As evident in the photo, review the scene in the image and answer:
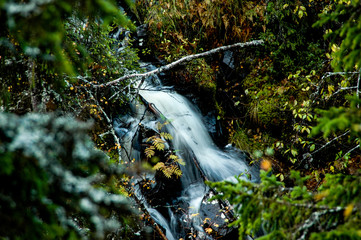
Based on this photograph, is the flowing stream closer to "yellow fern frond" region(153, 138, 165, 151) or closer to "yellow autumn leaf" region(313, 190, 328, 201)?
"yellow fern frond" region(153, 138, 165, 151)

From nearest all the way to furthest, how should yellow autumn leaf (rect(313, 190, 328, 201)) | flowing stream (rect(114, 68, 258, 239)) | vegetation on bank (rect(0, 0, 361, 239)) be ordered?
1. vegetation on bank (rect(0, 0, 361, 239))
2. yellow autumn leaf (rect(313, 190, 328, 201))
3. flowing stream (rect(114, 68, 258, 239))

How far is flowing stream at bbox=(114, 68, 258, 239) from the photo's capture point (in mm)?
4434

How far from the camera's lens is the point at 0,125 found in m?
0.98

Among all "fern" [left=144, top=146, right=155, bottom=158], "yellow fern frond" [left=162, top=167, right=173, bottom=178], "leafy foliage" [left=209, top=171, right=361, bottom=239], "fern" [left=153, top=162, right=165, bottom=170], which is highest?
"fern" [left=144, top=146, right=155, bottom=158]

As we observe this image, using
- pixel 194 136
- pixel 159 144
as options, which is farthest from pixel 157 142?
pixel 194 136

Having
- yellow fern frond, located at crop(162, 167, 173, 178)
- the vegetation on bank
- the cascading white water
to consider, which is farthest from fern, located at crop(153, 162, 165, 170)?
the cascading white water

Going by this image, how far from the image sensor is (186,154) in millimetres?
5648

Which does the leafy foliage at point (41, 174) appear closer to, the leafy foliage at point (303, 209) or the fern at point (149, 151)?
the leafy foliage at point (303, 209)

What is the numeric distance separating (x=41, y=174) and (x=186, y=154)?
4754mm

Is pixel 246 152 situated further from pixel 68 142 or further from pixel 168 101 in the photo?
pixel 68 142

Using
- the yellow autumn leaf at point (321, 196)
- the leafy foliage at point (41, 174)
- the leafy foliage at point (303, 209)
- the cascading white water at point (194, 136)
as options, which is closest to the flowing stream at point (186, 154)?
the cascading white water at point (194, 136)

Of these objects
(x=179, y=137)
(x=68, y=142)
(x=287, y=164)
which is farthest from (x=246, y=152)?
(x=68, y=142)

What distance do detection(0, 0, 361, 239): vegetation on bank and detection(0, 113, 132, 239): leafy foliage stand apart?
10 mm

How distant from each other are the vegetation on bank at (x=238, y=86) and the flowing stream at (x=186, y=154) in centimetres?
50
